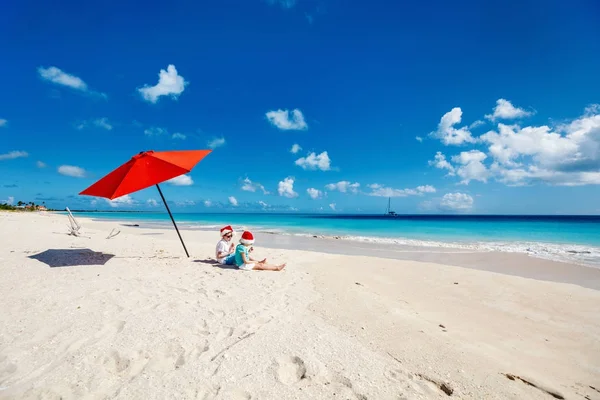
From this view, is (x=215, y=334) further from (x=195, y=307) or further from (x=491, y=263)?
(x=491, y=263)

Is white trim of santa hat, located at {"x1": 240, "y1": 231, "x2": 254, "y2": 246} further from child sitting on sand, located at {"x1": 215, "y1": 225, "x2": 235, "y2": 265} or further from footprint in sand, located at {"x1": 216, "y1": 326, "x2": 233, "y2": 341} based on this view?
footprint in sand, located at {"x1": 216, "y1": 326, "x2": 233, "y2": 341}

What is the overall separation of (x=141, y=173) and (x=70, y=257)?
341 cm

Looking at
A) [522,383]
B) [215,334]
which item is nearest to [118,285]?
[215,334]

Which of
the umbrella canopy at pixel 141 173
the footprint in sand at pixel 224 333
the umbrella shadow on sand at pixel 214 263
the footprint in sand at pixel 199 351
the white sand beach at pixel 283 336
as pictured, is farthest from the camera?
the umbrella shadow on sand at pixel 214 263

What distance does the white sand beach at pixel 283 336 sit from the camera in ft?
8.88

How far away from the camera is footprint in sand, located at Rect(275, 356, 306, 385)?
2.76 metres

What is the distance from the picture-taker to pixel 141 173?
271 inches

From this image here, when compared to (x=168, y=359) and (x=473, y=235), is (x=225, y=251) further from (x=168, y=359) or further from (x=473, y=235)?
(x=473, y=235)

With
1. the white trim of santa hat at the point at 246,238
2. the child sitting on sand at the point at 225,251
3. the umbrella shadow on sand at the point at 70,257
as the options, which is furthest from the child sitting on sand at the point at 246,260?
the umbrella shadow on sand at the point at 70,257

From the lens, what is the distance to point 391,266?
8820 millimetres

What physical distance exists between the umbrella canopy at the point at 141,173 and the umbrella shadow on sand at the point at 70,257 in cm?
179

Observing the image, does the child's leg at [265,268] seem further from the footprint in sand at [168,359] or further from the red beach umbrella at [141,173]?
the footprint in sand at [168,359]

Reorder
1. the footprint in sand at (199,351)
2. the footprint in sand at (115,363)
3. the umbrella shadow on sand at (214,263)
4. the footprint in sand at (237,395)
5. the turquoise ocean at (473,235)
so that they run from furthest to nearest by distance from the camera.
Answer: the turquoise ocean at (473,235), the umbrella shadow on sand at (214,263), the footprint in sand at (199,351), the footprint in sand at (115,363), the footprint in sand at (237,395)

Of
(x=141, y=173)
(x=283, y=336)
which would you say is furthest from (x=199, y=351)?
(x=141, y=173)
